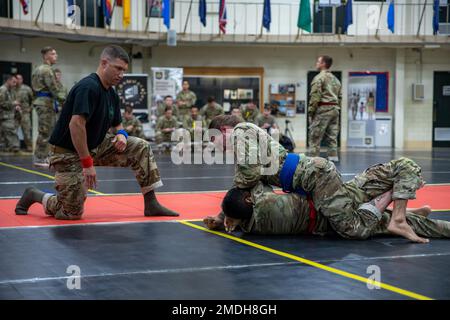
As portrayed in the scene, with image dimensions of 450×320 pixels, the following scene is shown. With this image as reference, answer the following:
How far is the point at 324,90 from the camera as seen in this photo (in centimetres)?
1339

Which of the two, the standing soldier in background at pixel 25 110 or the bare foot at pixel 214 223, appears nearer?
the bare foot at pixel 214 223

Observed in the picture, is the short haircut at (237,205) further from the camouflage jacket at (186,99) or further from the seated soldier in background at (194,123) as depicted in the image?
the camouflage jacket at (186,99)

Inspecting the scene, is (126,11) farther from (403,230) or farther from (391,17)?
(403,230)

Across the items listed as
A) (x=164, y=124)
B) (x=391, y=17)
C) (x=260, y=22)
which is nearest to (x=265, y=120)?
(x=164, y=124)

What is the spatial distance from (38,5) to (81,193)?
15634 mm

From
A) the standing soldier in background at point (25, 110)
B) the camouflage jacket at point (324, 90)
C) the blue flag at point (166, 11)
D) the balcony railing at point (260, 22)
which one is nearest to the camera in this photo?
the camouflage jacket at point (324, 90)

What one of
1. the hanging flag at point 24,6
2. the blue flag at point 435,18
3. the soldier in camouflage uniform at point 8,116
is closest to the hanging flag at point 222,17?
the hanging flag at point 24,6

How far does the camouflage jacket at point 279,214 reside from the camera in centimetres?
505

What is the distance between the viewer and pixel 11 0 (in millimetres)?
19750

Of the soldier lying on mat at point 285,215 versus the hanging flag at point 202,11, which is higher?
the hanging flag at point 202,11

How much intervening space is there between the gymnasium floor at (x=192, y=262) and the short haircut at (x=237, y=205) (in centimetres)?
17

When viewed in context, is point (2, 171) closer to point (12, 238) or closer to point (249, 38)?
point (12, 238)

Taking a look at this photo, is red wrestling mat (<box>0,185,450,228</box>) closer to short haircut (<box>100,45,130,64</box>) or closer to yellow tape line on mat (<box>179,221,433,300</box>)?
yellow tape line on mat (<box>179,221,433,300</box>)

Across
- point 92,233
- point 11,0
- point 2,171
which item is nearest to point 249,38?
point 11,0
